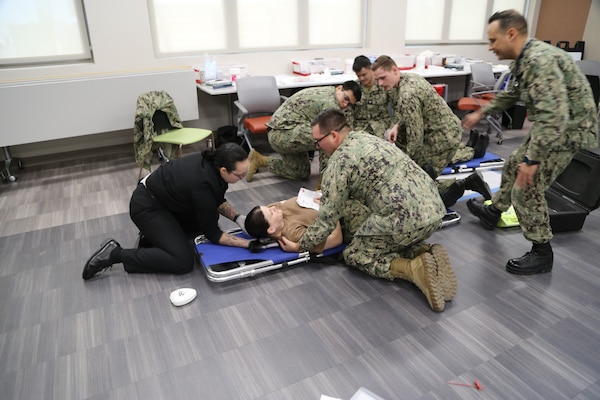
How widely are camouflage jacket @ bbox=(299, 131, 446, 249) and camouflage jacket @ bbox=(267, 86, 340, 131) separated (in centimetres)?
157

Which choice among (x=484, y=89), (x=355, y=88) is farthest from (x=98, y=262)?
(x=484, y=89)

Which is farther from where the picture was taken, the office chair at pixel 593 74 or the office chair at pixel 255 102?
the office chair at pixel 593 74

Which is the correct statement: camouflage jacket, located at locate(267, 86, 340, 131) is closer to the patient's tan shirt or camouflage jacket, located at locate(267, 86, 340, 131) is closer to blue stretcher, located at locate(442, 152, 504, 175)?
the patient's tan shirt

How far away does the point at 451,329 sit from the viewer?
2.16m

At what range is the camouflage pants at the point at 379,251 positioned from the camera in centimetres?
250

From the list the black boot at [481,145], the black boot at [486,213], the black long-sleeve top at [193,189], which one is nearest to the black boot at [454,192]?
the black boot at [486,213]

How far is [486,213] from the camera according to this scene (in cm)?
314

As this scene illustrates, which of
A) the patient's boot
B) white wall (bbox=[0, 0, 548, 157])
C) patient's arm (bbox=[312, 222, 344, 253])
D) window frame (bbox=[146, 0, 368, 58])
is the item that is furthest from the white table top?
the patient's boot

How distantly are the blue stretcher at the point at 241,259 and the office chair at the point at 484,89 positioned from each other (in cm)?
379

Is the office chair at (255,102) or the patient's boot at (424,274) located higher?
the office chair at (255,102)

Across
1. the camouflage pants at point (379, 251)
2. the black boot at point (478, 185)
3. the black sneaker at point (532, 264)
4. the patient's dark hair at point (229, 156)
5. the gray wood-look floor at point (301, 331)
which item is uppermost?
the patient's dark hair at point (229, 156)

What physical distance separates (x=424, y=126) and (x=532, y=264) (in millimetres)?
1488

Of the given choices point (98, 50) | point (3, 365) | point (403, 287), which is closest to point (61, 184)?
point (98, 50)

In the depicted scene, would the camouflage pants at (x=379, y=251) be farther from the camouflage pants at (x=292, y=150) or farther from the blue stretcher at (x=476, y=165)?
the blue stretcher at (x=476, y=165)
